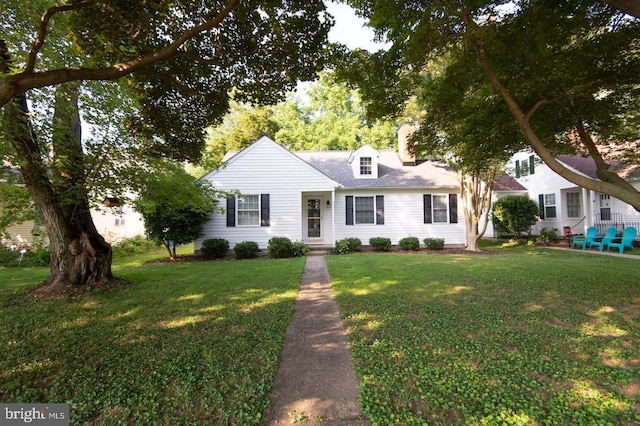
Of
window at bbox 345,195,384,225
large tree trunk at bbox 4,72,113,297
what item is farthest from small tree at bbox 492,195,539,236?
large tree trunk at bbox 4,72,113,297

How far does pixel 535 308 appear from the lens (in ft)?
15.4

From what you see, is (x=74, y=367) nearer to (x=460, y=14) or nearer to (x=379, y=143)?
(x=460, y=14)

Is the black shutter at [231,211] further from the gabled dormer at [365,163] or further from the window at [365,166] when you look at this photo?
the window at [365,166]

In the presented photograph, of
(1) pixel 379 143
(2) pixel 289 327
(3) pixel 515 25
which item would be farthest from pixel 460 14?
(1) pixel 379 143

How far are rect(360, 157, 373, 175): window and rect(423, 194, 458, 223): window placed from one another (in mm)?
3183

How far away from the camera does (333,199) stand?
12.9 metres

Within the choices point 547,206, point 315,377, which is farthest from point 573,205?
point 315,377

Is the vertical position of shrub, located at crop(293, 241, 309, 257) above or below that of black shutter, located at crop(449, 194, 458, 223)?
below

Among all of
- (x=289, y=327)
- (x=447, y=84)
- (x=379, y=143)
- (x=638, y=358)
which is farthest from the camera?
(x=379, y=143)

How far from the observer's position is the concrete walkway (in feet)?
7.40

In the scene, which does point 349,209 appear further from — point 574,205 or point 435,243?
point 574,205

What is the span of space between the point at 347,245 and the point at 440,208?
549 cm

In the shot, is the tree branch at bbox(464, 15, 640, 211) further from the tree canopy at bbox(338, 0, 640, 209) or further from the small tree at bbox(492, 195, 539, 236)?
the small tree at bbox(492, 195, 539, 236)

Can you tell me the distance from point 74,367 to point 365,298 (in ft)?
14.0
